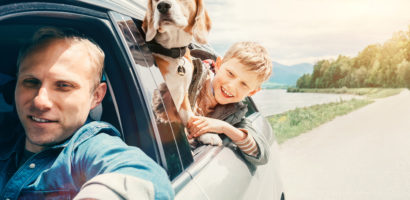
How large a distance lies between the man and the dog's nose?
52 cm

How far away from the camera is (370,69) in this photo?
57125 mm

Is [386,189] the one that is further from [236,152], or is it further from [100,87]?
[100,87]

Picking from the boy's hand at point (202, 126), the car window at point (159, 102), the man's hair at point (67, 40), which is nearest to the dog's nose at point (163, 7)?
the car window at point (159, 102)

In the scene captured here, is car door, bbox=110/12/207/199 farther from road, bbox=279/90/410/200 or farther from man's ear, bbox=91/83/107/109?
road, bbox=279/90/410/200

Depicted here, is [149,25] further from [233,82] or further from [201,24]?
[233,82]

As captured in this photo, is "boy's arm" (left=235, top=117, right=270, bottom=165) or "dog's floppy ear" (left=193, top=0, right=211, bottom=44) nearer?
"dog's floppy ear" (left=193, top=0, right=211, bottom=44)

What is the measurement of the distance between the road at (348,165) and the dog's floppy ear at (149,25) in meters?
2.49

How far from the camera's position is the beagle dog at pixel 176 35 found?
1.58 m

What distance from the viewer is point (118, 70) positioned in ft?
4.42

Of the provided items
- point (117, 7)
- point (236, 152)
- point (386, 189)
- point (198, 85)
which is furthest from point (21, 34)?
point (386, 189)

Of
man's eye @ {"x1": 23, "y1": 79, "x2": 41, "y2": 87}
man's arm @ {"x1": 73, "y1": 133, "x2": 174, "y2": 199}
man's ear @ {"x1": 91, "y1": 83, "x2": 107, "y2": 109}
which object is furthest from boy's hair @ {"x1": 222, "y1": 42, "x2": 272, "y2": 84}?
man's eye @ {"x1": 23, "y1": 79, "x2": 41, "y2": 87}

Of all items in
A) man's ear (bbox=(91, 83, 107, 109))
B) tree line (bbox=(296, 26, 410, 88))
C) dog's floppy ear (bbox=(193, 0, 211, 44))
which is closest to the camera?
man's ear (bbox=(91, 83, 107, 109))

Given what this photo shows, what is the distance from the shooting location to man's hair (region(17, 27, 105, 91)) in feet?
3.53

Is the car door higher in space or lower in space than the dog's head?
lower
